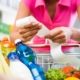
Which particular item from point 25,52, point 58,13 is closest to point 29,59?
point 25,52

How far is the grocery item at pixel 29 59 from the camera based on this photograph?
104cm

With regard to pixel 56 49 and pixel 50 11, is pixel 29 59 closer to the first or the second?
pixel 56 49

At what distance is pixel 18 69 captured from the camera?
40.7 inches

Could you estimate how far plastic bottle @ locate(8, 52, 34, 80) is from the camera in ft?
3.34

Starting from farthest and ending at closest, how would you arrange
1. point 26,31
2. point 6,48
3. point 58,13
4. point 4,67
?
point 58,13, point 26,31, point 6,48, point 4,67

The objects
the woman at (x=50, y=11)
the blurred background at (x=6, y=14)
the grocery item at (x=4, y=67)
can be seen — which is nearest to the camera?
the grocery item at (x=4, y=67)

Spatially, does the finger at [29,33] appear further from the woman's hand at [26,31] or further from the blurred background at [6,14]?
the blurred background at [6,14]

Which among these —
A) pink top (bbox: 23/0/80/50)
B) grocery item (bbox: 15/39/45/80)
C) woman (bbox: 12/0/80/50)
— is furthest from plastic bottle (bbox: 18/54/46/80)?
pink top (bbox: 23/0/80/50)

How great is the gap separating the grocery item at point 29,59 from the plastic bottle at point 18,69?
0.02m

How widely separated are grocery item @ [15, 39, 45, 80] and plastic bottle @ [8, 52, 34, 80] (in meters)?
0.02

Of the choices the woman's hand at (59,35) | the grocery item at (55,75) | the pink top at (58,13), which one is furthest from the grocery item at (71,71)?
the pink top at (58,13)

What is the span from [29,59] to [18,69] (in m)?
0.07

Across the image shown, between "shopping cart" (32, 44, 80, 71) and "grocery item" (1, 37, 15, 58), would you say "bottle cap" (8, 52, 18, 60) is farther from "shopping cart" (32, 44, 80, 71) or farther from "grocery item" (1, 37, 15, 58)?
"shopping cart" (32, 44, 80, 71)

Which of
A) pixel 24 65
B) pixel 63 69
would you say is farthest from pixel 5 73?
pixel 63 69
